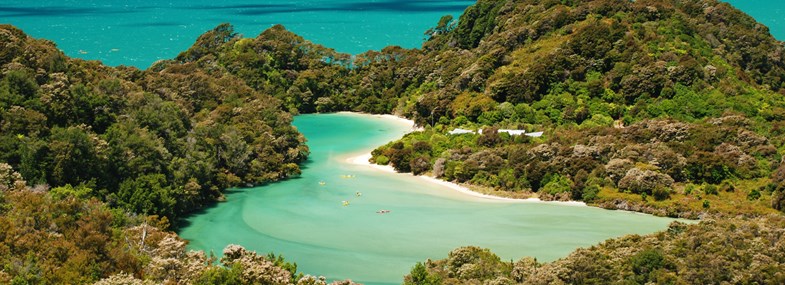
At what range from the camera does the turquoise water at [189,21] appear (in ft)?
329

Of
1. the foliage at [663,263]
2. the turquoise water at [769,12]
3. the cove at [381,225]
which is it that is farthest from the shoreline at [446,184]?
the turquoise water at [769,12]

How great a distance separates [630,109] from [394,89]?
25552 millimetres

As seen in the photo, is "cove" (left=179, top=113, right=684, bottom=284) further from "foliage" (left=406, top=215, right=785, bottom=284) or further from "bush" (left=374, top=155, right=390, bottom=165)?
"foliage" (left=406, top=215, right=785, bottom=284)

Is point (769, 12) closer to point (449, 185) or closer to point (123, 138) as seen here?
point (449, 185)

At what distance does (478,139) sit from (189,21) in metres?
84.3

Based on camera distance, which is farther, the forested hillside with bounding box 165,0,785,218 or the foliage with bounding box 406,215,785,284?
the forested hillside with bounding box 165,0,785,218

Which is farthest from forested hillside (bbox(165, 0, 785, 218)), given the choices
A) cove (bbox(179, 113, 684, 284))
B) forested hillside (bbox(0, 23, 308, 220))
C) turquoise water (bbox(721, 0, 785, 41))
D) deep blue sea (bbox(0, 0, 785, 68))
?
turquoise water (bbox(721, 0, 785, 41))

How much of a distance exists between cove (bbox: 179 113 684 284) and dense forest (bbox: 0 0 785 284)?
186 cm

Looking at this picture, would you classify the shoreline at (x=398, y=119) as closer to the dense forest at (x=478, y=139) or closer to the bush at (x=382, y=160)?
the dense forest at (x=478, y=139)

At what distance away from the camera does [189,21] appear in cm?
12850

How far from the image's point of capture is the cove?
34.7 metres

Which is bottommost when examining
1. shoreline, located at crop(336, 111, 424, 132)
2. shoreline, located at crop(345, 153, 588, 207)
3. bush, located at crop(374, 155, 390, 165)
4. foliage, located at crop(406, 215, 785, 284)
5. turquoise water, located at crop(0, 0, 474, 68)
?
foliage, located at crop(406, 215, 785, 284)

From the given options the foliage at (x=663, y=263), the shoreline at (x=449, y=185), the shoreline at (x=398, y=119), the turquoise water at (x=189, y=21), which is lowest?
the foliage at (x=663, y=263)

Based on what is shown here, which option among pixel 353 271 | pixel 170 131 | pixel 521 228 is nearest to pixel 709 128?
pixel 521 228
